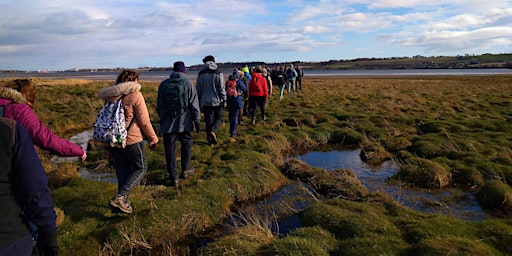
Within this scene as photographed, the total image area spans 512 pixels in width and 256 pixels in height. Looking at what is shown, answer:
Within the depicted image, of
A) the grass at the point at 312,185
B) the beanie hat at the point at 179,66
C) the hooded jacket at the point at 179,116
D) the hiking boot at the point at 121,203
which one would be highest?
the beanie hat at the point at 179,66

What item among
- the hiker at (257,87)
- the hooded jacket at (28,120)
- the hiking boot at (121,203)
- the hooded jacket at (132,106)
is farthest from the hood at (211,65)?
→ the hooded jacket at (28,120)

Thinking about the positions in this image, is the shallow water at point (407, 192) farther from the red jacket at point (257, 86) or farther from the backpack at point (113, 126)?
the backpack at point (113, 126)

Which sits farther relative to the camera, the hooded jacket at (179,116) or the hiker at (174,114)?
the hooded jacket at (179,116)

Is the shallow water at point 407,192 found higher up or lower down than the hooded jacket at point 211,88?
lower down

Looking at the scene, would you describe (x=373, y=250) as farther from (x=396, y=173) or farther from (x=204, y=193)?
(x=396, y=173)

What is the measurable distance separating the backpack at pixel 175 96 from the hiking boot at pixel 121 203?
231 cm

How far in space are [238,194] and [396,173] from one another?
17.1 feet

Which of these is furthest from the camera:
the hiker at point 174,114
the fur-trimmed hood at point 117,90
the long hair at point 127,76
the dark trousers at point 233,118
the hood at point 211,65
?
the dark trousers at point 233,118

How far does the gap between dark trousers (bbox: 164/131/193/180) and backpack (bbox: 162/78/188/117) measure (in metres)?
0.64

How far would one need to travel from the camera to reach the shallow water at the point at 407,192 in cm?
765

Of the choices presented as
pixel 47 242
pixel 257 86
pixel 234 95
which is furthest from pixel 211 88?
pixel 47 242

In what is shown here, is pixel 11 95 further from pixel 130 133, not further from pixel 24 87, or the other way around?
pixel 130 133

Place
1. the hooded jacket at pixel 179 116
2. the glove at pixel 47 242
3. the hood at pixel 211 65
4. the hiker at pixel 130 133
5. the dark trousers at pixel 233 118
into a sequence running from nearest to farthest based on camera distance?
the glove at pixel 47 242 → the hiker at pixel 130 133 → the hooded jacket at pixel 179 116 → the hood at pixel 211 65 → the dark trousers at pixel 233 118

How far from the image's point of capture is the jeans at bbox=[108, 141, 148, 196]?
6207 millimetres
